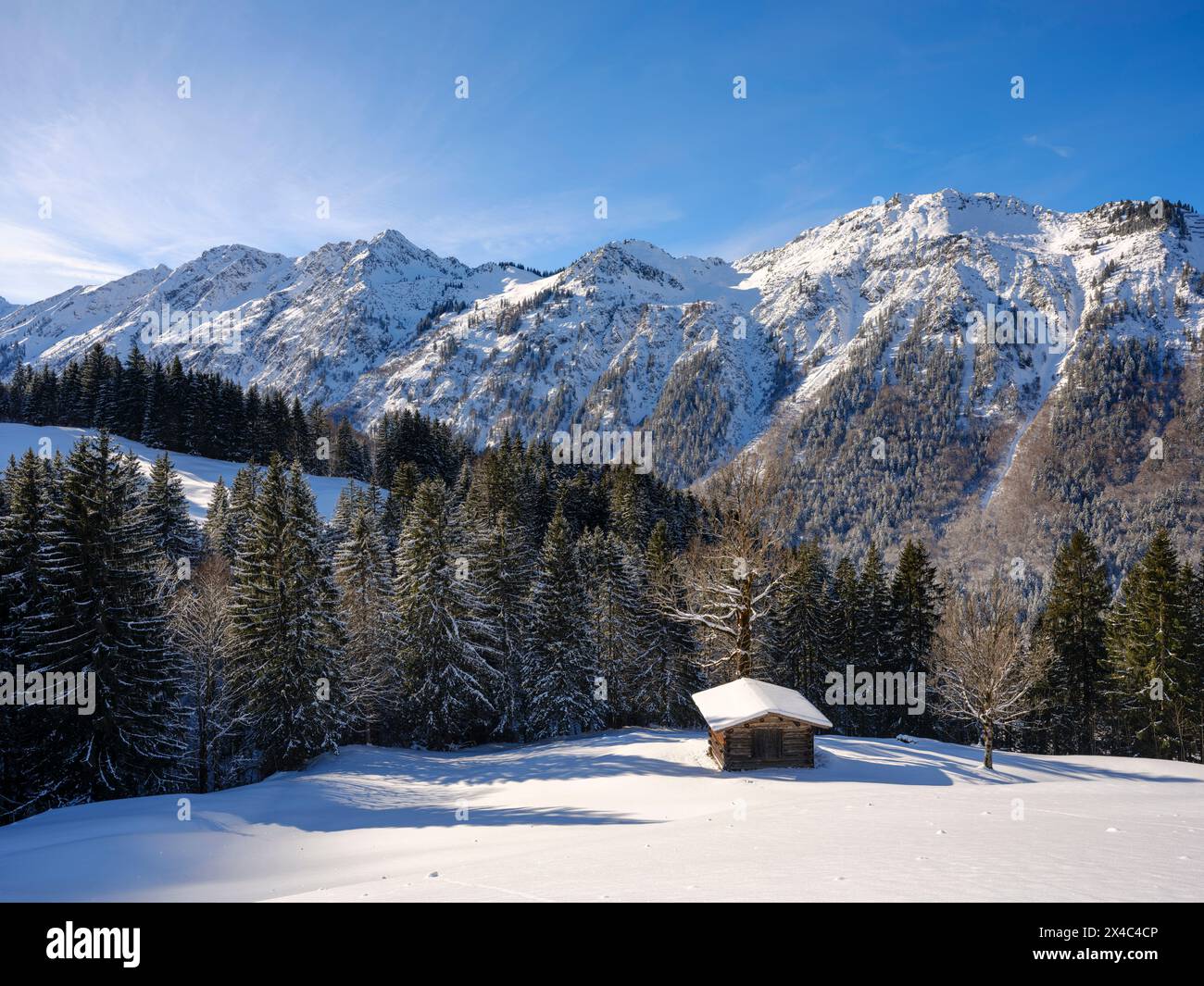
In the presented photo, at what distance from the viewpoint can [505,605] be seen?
125 feet

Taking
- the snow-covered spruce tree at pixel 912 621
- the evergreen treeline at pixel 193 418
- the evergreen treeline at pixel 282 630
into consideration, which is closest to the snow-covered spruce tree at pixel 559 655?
the evergreen treeline at pixel 282 630

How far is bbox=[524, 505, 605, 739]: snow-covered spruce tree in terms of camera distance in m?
36.4

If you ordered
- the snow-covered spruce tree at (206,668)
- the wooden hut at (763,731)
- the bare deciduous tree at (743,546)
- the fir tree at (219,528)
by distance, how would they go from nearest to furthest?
the wooden hut at (763,731)
the bare deciduous tree at (743,546)
the snow-covered spruce tree at (206,668)
the fir tree at (219,528)

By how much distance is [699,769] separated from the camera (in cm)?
2325

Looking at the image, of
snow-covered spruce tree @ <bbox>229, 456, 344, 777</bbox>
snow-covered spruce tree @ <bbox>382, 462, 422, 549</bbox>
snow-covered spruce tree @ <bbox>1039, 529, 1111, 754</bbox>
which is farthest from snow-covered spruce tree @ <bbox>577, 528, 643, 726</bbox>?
snow-covered spruce tree @ <bbox>1039, 529, 1111, 754</bbox>

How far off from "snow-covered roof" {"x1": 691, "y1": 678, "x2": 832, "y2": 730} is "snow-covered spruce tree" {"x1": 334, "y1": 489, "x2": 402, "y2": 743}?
1872cm

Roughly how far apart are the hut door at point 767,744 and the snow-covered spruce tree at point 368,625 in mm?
20614

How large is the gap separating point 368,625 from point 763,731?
23.6m

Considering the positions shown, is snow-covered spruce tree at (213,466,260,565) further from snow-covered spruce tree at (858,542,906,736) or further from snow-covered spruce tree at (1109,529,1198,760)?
snow-covered spruce tree at (1109,529,1198,760)

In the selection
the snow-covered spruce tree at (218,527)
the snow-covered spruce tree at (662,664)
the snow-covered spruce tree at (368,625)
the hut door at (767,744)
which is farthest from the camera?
the snow-covered spruce tree at (218,527)

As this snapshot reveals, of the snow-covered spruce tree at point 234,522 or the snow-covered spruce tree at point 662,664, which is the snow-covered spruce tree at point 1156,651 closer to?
the snow-covered spruce tree at point 662,664

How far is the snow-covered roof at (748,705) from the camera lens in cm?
2264

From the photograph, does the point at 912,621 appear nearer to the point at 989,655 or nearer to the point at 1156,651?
the point at 1156,651
